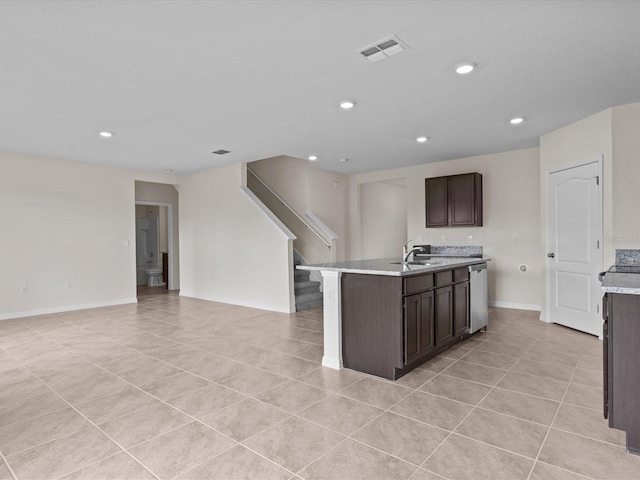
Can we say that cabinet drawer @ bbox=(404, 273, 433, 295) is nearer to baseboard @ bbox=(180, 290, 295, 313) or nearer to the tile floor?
the tile floor

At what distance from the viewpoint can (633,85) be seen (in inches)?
132

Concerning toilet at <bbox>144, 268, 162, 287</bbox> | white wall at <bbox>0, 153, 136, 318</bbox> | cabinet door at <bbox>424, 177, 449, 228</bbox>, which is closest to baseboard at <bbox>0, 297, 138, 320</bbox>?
white wall at <bbox>0, 153, 136, 318</bbox>

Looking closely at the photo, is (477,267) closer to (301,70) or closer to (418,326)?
(418,326)

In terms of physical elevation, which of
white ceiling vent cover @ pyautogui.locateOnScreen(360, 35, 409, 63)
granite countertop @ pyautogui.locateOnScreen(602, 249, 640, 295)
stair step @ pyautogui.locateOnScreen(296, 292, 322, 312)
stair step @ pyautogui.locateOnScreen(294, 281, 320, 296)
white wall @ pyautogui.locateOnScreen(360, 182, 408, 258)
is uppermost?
white ceiling vent cover @ pyautogui.locateOnScreen(360, 35, 409, 63)

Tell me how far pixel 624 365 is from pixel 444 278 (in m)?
1.73

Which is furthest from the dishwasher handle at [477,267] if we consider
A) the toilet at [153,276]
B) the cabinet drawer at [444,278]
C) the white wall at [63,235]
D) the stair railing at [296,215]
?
the toilet at [153,276]

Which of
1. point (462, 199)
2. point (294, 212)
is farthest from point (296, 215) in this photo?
point (462, 199)

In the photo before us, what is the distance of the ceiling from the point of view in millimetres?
2225

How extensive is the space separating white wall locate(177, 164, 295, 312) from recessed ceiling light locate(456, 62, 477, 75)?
11.6ft

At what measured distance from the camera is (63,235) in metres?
6.19

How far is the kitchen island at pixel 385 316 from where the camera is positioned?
307cm

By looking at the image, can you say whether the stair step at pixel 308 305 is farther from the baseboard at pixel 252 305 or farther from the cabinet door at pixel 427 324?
the cabinet door at pixel 427 324

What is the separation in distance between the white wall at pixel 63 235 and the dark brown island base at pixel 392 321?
206 inches

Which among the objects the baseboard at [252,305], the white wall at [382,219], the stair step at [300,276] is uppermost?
the white wall at [382,219]
